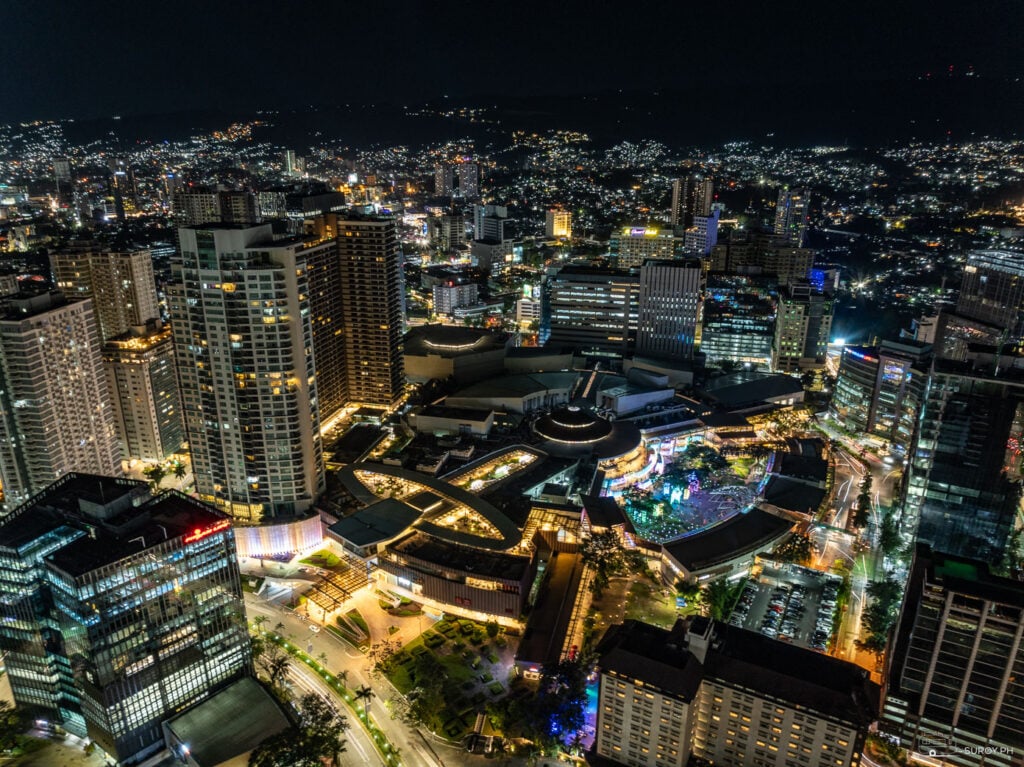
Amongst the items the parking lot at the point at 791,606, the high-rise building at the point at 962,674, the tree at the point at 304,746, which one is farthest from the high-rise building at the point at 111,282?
the high-rise building at the point at 962,674

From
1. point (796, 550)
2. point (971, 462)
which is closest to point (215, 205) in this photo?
point (796, 550)

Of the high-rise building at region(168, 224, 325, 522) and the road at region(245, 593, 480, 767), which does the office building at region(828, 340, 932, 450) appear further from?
the high-rise building at region(168, 224, 325, 522)

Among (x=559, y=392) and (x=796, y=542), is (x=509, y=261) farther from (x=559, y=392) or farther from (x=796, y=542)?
A: (x=796, y=542)

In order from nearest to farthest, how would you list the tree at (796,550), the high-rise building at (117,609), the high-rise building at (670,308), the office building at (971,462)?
1. the high-rise building at (117,609)
2. the office building at (971,462)
3. the tree at (796,550)
4. the high-rise building at (670,308)

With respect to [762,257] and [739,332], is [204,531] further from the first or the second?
[762,257]

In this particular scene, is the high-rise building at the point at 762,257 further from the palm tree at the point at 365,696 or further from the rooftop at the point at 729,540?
the palm tree at the point at 365,696

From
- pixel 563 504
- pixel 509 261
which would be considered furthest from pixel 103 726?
pixel 509 261
